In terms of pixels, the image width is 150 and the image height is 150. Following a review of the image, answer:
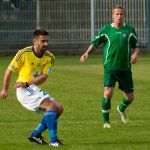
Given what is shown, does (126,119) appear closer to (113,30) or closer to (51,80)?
(113,30)

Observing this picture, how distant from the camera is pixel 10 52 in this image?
3728 centimetres

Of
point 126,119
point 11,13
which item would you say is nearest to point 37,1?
point 11,13

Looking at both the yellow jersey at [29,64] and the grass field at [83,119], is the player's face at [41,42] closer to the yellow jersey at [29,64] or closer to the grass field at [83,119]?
the yellow jersey at [29,64]

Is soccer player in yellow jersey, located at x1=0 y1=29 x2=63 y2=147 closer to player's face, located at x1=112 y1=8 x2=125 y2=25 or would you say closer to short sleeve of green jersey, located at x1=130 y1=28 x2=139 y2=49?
player's face, located at x1=112 y1=8 x2=125 y2=25

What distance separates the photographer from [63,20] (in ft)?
126

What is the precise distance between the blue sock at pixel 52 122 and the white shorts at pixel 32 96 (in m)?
0.22

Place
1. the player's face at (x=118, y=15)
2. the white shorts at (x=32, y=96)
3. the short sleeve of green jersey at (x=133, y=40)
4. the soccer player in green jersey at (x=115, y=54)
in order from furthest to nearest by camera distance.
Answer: the short sleeve of green jersey at (x=133, y=40)
the soccer player in green jersey at (x=115, y=54)
the player's face at (x=118, y=15)
the white shorts at (x=32, y=96)

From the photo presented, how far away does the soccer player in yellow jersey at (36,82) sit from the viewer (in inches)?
448

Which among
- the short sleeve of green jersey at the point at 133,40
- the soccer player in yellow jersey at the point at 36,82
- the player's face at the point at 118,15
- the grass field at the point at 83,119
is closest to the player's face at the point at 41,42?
the soccer player in yellow jersey at the point at 36,82

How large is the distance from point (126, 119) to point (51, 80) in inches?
378

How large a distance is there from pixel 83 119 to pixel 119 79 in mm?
1239

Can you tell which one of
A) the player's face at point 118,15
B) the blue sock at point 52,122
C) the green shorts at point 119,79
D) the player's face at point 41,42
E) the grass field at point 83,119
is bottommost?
the grass field at point 83,119

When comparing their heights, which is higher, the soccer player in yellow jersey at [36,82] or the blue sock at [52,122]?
the soccer player in yellow jersey at [36,82]

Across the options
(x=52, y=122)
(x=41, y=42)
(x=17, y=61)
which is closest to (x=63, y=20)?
(x=17, y=61)
